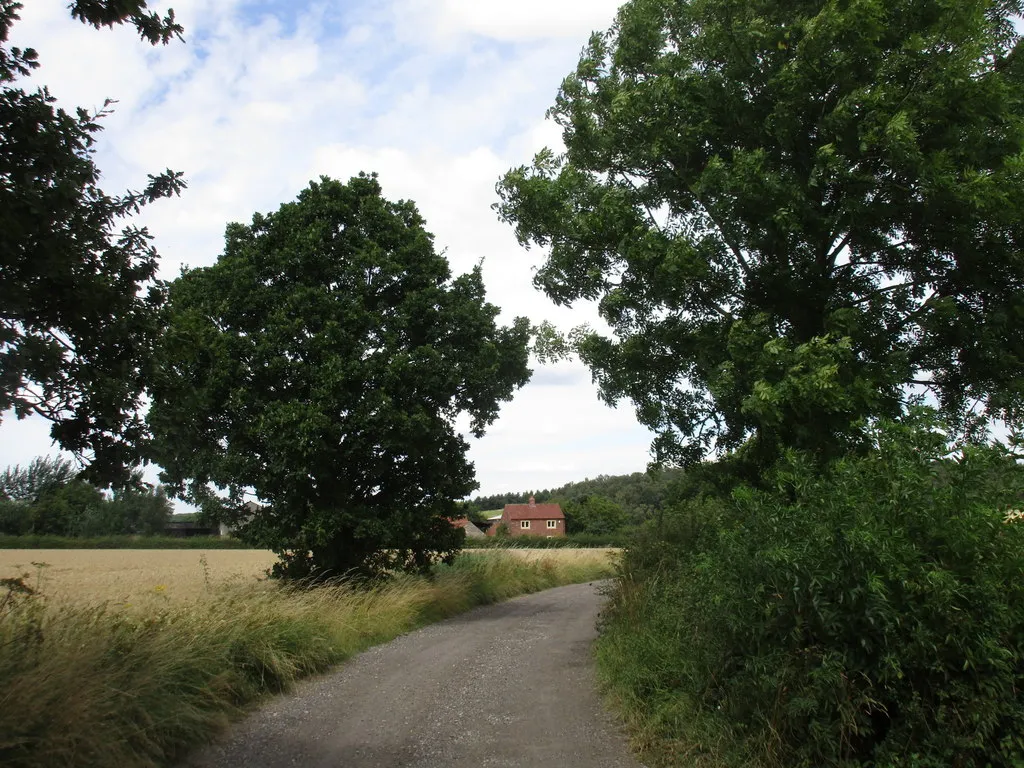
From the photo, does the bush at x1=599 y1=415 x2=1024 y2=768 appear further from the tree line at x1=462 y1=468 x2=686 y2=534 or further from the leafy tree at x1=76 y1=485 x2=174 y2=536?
the leafy tree at x1=76 y1=485 x2=174 y2=536

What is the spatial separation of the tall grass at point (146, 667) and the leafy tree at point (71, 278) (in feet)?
6.50

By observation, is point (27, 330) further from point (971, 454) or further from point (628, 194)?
point (628, 194)

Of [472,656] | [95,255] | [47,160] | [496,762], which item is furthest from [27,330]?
[472,656]

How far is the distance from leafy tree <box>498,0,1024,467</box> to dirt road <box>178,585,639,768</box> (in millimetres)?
3646

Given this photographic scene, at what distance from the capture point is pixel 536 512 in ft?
324

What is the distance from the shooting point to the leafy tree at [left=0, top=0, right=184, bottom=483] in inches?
146

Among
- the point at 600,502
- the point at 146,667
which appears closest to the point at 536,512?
the point at 600,502

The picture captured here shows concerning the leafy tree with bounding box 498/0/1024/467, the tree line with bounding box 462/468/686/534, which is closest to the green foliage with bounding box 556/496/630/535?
the tree line with bounding box 462/468/686/534

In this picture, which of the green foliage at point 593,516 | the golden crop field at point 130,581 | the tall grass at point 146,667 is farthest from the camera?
the green foliage at point 593,516

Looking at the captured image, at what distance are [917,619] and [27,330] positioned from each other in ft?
17.4

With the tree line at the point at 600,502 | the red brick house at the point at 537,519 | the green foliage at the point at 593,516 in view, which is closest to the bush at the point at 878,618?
the tree line at the point at 600,502

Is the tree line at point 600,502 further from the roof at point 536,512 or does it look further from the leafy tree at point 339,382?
the leafy tree at point 339,382

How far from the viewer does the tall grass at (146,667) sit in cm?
484

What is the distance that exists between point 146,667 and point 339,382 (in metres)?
8.31
